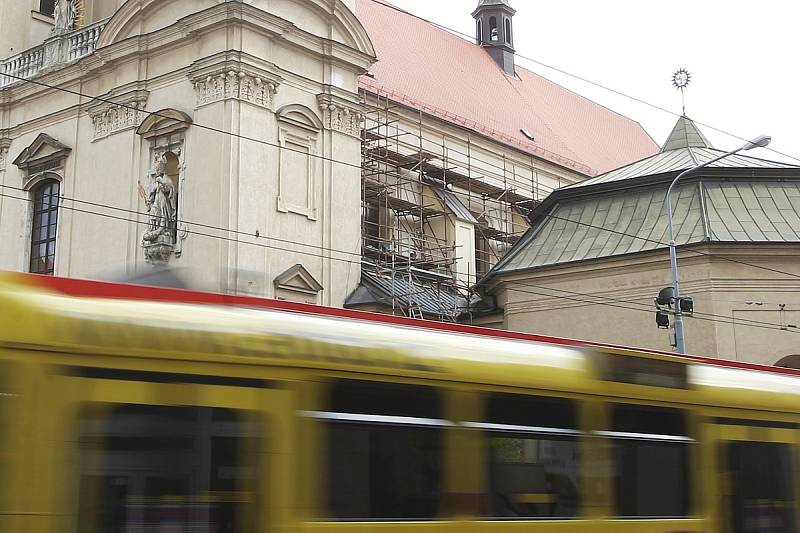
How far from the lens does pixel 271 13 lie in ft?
85.7

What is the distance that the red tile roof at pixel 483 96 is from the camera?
119 ft

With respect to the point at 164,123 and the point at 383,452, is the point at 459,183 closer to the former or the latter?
the point at 164,123

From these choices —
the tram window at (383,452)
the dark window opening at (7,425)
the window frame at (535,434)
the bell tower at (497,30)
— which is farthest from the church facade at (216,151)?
the dark window opening at (7,425)

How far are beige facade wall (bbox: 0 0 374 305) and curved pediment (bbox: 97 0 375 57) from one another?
0.04 metres

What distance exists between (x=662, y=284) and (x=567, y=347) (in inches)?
749

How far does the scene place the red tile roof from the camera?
3616cm

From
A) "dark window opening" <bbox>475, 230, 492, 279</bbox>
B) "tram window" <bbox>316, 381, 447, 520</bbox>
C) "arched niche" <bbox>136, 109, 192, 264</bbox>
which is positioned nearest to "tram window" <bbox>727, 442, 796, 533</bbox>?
"tram window" <bbox>316, 381, 447, 520</bbox>

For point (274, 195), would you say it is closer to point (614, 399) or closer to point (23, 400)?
point (614, 399)

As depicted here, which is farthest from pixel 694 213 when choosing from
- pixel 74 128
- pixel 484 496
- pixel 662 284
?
pixel 484 496

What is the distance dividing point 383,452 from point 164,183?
21.0 metres

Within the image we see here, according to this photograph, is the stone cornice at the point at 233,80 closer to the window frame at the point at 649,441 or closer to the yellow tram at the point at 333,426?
the yellow tram at the point at 333,426

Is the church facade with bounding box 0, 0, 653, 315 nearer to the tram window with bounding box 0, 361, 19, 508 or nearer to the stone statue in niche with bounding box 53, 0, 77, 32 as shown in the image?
the stone statue in niche with bounding box 53, 0, 77, 32

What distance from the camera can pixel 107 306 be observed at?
5375 millimetres

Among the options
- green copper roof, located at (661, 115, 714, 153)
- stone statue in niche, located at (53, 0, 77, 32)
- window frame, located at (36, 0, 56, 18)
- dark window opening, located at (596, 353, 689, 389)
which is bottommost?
dark window opening, located at (596, 353, 689, 389)
